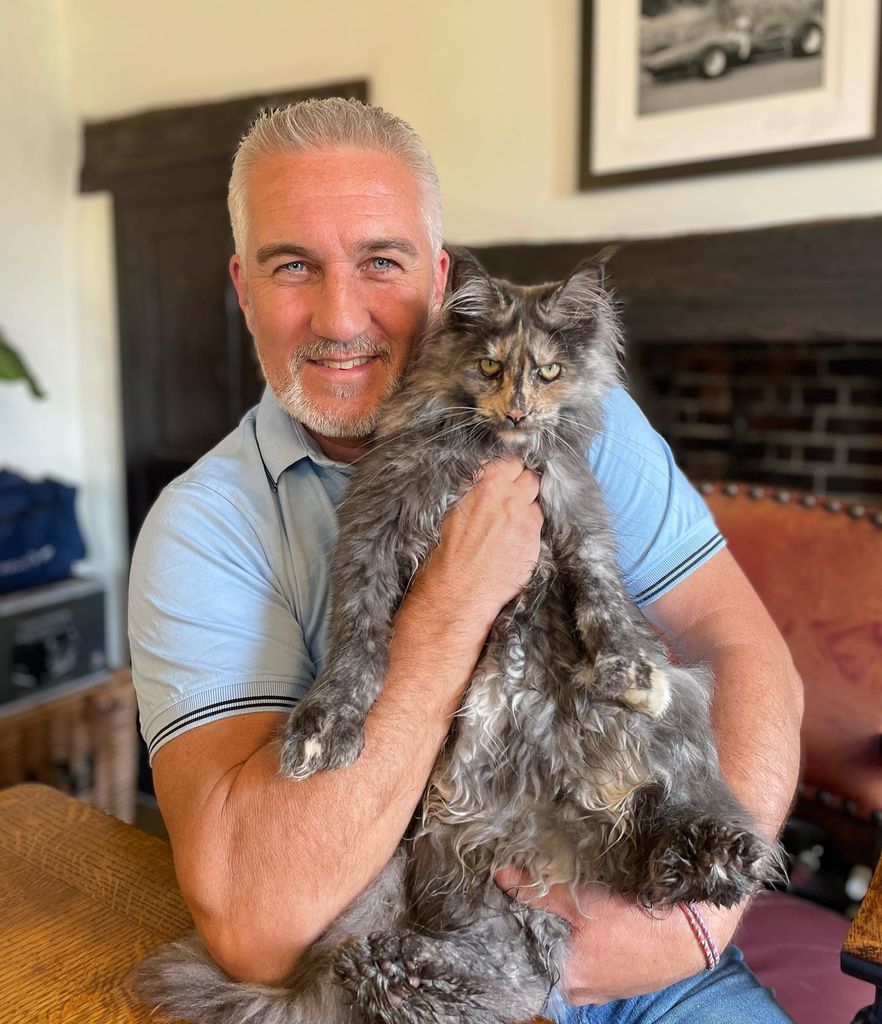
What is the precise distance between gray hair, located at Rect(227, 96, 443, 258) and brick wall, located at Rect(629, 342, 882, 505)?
5.60 ft

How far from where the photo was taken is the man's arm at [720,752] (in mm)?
1135

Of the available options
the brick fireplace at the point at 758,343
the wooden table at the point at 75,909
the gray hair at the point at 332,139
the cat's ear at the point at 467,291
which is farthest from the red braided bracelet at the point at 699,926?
the brick fireplace at the point at 758,343

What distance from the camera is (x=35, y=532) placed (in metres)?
3.38

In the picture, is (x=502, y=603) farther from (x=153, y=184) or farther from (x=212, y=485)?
(x=153, y=184)

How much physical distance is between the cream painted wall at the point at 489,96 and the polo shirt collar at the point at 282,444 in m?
1.75

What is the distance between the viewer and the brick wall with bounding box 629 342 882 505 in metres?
2.98

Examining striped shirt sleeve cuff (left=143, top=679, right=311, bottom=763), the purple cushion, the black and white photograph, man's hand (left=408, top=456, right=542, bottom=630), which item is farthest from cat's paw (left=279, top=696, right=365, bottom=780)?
the black and white photograph

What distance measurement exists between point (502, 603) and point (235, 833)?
482 millimetres

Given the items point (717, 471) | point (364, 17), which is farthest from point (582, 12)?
point (717, 471)

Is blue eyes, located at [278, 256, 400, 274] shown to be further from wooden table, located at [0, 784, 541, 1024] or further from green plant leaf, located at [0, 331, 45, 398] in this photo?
green plant leaf, located at [0, 331, 45, 398]

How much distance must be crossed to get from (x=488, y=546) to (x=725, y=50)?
81.7 inches

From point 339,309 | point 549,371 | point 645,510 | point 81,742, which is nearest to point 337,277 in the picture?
point 339,309

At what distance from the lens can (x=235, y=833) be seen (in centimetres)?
A: 110

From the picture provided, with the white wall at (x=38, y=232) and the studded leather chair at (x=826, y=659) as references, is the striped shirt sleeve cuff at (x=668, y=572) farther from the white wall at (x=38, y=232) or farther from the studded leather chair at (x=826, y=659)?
the white wall at (x=38, y=232)
